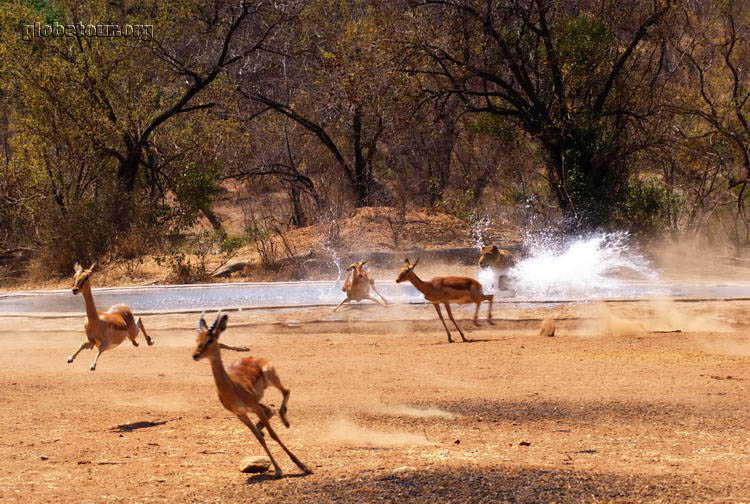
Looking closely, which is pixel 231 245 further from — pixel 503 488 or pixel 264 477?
pixel 503 488

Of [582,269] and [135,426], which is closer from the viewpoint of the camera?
[135,426]

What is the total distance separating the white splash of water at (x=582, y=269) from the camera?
57.3 ft

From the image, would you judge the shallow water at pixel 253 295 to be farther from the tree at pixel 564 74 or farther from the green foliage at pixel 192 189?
the green foliage at pixel 192 189

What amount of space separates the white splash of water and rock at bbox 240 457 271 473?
10212mm

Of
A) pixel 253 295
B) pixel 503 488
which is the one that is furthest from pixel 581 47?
pixel 503 488

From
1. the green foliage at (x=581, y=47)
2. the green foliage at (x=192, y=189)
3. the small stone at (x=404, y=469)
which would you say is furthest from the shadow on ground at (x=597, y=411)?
the green foliage at (x=192, y=189)

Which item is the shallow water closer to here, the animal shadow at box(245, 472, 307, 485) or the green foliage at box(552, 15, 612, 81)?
the green foliage at box(552, 15, 612, 81)

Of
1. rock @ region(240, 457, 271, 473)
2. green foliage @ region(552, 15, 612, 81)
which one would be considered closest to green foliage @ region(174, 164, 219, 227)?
green foliage @ region(552, 15, 612, 81)

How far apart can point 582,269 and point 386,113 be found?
22.5 feet

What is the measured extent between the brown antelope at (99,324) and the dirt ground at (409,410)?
442 mm

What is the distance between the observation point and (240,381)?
6832 millimetres

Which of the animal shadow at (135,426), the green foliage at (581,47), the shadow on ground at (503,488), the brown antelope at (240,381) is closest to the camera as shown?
the shadow on ground at (503,488)

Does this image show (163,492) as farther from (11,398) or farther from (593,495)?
(11,398)

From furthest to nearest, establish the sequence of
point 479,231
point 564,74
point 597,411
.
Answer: point 479,231 → point 564,74 → point 597,411
